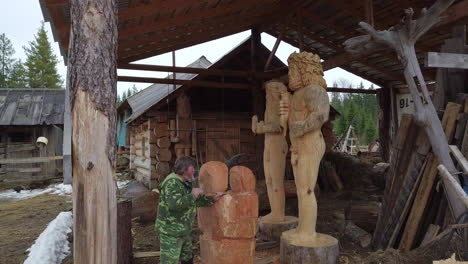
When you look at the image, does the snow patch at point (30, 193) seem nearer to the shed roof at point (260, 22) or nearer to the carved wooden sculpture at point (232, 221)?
the shed roof at point (260, 22)

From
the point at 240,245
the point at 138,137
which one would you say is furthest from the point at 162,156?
the point at 240,245

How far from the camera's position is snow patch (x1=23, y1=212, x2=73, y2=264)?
5032 mm

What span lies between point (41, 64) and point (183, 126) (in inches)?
1116

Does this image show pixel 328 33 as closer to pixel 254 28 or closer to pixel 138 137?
pixel 254 28

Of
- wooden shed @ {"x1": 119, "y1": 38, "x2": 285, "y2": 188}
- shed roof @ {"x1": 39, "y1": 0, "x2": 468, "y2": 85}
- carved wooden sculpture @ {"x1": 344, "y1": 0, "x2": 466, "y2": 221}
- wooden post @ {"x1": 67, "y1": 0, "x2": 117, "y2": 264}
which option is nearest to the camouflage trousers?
wooden post @ {"x1": 67, "y1": 0, "x2": 117, "y2": 264}

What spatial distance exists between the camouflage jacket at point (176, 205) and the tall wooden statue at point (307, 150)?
1.19 metres

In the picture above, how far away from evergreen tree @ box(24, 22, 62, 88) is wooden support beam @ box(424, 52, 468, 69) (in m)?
34.0

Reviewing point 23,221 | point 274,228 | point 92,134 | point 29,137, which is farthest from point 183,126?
point 29,137

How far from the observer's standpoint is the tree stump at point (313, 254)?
12.9 feet

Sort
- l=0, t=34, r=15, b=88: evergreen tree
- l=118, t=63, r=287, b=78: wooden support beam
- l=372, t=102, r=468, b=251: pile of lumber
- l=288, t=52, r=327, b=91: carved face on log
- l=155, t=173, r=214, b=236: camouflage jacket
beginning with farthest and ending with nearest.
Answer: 1. l=0, t=34, r=15, b=88: evergreen tree
2. l=118, t=63, r=287, b=78: wooden support beam
3. l=372, t=102, r=468, b=251: pile of lumber
4. l=288, t=52, r=327, b=91: carved face on log
5. l=155, t=173, r=214, b=236: camouflage jacket

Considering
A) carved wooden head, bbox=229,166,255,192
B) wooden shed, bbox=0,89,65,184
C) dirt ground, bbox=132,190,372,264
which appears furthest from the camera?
wooden shed, bbox=0,89,65,184

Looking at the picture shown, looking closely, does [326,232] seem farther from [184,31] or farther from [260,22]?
[260,22]

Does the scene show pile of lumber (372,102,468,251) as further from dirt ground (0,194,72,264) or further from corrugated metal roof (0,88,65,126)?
corrugated metal roof (0,88,65,126)

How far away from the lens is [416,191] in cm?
478
